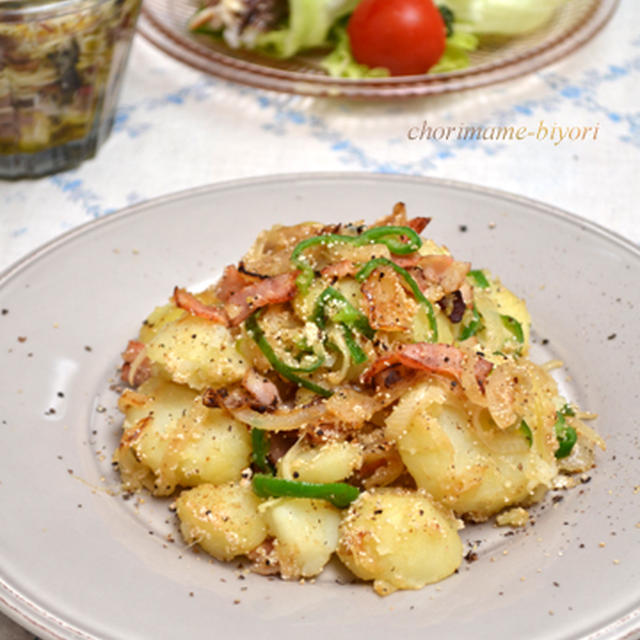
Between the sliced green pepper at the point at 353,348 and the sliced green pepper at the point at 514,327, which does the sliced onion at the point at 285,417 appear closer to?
the sliced green pepper at the point at 353,348

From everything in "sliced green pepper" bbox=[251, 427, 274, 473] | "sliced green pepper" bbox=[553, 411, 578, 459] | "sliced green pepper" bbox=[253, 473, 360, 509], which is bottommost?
"sliced green pepper" bbox=[251, 427, 274, 473]

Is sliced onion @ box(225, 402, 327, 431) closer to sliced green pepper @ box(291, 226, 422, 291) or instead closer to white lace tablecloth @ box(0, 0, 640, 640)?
sliced green pepper @ box(291, 226, 422, 291)

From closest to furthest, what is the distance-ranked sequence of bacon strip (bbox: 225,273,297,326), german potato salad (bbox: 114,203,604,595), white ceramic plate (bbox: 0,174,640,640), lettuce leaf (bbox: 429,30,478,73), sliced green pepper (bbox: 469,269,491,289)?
white ceramic plate (bbox: 0,174,640,640) → german potato salad (bbox: 114,203,604,595) → bacon strip (bbox: 225,273,297,326) → sliced green pepper (bbox: 469,269,491,289) → lettuce leaf (bbox: 429,30,478,73)

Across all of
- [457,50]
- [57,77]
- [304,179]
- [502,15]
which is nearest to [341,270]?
[304,179]

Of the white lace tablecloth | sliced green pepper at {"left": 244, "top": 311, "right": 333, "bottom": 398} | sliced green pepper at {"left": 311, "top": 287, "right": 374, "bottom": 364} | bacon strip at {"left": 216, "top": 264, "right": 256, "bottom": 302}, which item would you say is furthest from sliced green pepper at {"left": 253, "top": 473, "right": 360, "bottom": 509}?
the white lace tablecloth

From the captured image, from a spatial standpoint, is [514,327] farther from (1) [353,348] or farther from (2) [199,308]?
(2) [199,308]

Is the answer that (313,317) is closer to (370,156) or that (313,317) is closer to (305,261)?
(305,261)
